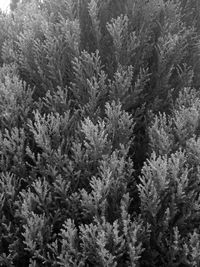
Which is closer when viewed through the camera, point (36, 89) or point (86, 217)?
point (86, 217)

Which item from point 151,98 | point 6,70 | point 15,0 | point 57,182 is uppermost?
point 15,0

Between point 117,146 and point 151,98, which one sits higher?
point 151,98

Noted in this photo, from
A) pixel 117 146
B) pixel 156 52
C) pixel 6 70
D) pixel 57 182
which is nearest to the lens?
pixel 57 182

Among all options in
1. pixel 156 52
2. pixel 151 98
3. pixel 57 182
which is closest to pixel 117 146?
pixel 57 182

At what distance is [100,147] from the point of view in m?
3.28

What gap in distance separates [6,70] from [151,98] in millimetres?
1907

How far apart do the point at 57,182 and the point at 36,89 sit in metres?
1.56

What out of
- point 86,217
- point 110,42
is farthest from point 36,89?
point 86,217

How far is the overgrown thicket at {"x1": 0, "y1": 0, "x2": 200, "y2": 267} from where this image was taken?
2957 millimetres

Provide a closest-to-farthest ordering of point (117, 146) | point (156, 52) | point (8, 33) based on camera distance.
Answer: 1. point (117, 146)
2. point (156, 52)
3. point (8, 33)

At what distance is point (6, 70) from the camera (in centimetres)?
420

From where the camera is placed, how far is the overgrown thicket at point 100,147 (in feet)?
9.70

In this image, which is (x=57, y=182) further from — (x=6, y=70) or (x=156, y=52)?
(x=156, y=52)

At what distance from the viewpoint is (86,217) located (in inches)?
123
